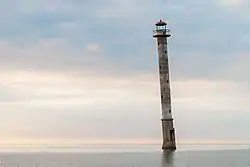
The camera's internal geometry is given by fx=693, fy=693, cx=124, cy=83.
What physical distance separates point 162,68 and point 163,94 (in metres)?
3.59

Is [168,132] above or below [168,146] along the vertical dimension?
above

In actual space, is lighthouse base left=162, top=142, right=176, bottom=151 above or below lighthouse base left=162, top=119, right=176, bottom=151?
below

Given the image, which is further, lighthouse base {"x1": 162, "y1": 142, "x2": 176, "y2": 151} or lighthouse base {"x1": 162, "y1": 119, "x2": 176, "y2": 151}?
lighthouse base {"x1": 162, "y1": 142, "x2": 176, "y2": 151}

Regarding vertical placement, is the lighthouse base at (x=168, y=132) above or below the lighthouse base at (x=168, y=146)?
above

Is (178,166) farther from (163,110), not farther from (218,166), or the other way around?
(163,110)

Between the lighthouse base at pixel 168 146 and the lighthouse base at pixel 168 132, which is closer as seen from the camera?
the lighthouse base at pixel 168 132

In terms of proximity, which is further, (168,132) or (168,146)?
(168,146)

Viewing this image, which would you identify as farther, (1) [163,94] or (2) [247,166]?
(1) [163,94]

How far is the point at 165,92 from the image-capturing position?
9425 centimetres

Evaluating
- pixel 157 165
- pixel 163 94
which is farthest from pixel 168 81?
pixel 157 165

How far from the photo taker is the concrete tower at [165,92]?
93250 mm

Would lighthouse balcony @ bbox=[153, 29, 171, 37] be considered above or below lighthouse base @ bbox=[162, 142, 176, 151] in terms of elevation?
above

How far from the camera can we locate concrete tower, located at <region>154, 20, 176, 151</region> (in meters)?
93.2

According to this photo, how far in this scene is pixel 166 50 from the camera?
9594 cm
